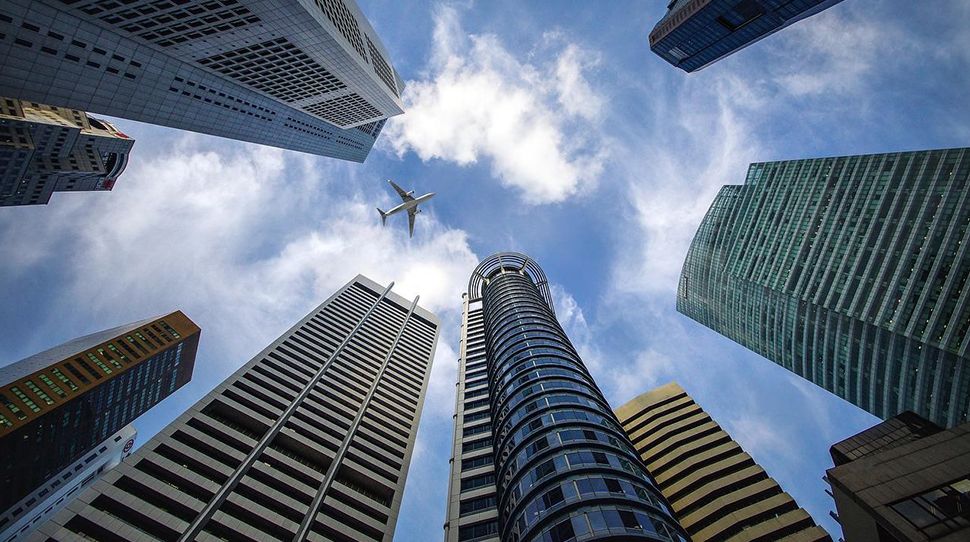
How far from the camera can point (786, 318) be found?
96.8m

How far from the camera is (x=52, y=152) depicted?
103812 mm

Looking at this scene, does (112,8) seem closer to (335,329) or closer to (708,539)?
(335,329)

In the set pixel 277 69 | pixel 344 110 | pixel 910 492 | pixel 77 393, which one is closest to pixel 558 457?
pixel 910 492

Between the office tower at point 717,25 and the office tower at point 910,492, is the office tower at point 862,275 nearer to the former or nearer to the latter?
the office tower at point 717,25

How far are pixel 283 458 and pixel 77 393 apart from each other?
67.6m

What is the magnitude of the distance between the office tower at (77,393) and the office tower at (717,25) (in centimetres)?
14664

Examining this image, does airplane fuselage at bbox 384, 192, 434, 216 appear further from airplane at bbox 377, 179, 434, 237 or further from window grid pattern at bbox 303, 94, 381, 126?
window grid pattern at bbox 303, 94, 381, 126

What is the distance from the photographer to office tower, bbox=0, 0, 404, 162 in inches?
1694

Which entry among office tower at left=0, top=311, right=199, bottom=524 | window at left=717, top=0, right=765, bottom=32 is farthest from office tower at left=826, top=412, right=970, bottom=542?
office tower at left=0, top=311, right=199, bottom=524

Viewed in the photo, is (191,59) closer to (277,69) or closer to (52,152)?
(277,69)

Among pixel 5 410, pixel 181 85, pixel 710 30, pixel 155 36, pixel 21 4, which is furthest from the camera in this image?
pixel 710 30

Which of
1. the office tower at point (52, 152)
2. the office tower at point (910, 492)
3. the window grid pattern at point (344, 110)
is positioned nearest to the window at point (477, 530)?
the office tower at point (910, 492)

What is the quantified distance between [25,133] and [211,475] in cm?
9598

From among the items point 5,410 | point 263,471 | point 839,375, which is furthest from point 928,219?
point 5,410
